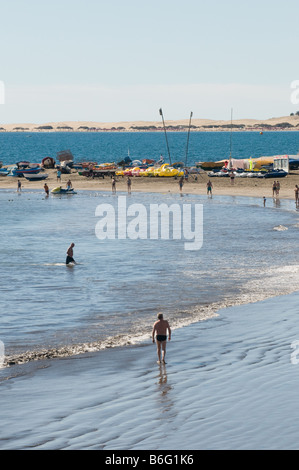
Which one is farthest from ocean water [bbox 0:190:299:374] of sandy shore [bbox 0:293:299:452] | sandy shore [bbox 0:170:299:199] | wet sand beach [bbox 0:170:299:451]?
sandy shore [bbox 0:170:299:199]

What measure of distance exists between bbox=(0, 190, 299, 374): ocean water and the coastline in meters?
16.9

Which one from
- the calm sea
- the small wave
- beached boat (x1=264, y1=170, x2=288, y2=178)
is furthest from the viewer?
beached boat (x1=264, y1=170, x2=288, y2=178)

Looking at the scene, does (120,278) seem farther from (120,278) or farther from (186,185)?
(186,185)

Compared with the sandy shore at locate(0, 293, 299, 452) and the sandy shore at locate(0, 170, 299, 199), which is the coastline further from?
the sandy shore at locate(0, 293, 299, 452)

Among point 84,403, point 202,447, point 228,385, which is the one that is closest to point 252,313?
point 228,385

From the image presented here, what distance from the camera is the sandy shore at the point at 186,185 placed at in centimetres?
7488

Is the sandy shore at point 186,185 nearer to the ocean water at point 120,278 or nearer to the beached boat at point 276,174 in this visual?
the beached boat at point 276,174

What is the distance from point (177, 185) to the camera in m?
82.7

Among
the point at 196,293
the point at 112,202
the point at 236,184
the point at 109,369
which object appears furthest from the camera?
→ the point at 236,184

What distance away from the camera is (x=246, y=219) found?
181 feet

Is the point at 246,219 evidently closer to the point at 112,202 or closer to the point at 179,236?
the point at 179,236

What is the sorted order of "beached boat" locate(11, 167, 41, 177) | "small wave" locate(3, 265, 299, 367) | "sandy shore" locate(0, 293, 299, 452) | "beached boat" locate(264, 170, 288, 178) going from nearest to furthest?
1. "sandy shore" locate(0, 293, 299, 452)
2. "small wave" locate(3, 265, 299, 367)
3. "beached boat" locate(264, 170, 288, 178)
4. "beached boat" locate(11, 167, 41, 177)

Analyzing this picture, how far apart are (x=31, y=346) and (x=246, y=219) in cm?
3582

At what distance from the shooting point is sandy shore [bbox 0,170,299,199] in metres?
74.9
